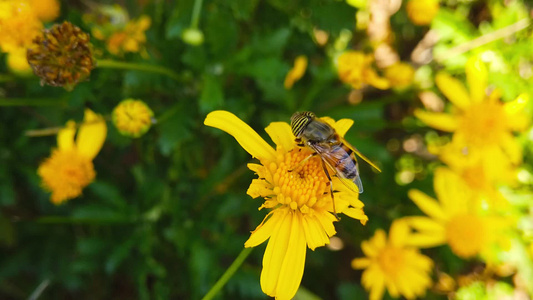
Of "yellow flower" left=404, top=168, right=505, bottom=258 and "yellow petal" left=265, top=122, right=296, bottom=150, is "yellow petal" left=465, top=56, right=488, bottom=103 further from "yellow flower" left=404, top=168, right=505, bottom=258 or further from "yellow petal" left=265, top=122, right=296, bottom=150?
"yellow petal" left=265, top=122, right=296, bottom=150

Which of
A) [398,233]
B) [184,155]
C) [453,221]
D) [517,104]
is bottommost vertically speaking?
[184,155]

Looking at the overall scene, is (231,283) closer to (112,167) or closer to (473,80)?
(112,167)

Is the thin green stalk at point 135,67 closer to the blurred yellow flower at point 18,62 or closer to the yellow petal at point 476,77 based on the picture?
the blurred yellow flower at point 18,62

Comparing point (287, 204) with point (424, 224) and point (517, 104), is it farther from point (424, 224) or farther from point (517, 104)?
point (424, 224)

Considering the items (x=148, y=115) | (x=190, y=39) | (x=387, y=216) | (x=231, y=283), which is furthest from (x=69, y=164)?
(x=387, y=216)

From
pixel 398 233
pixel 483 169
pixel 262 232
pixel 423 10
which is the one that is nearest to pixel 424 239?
pixel 398 233

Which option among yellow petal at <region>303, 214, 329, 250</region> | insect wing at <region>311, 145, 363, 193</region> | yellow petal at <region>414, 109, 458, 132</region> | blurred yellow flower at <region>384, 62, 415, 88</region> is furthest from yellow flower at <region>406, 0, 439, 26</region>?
yellow petal at <region>303, 214, 329, 250</region>

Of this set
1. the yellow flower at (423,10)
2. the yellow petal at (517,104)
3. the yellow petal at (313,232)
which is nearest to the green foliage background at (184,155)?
the yellow flower at (423,10)
